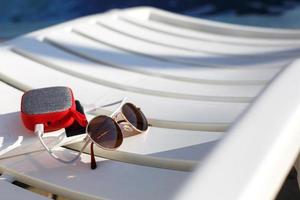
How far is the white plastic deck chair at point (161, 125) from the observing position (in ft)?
2.37

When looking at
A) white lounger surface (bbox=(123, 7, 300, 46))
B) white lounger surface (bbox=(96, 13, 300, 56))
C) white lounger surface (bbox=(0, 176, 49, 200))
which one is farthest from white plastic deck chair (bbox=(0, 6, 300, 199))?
white lounger surface (bbox=(123, 7, 300, 46))

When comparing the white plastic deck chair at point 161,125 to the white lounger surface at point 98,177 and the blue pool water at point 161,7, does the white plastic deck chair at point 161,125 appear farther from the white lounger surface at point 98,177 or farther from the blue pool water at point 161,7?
the blue pool water at point 161,7

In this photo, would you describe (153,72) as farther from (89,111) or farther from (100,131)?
(100,131)

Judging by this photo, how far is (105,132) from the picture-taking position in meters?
0.97

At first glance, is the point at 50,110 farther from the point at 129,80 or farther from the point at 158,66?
the point at 158,66

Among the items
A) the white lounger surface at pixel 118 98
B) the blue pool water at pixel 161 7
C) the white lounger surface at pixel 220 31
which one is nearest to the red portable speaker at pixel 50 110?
the white lounger surface at pixel 118 98

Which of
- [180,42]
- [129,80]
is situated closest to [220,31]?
[180,42]

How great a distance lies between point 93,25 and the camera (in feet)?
7.25

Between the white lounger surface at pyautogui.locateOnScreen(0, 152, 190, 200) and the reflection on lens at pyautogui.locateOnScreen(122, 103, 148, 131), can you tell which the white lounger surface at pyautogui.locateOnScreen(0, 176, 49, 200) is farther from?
the reflection on lens at pyautogui.locateOnScreen(122, 103, 148, 131)

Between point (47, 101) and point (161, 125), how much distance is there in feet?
0.98

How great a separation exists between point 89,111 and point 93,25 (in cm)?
104

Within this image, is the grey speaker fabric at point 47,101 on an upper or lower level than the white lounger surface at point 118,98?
upper

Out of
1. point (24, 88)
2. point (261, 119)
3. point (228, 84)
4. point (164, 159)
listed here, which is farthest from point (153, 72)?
point (261, 119)

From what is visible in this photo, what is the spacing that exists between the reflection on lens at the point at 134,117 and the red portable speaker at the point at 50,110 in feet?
0.33
